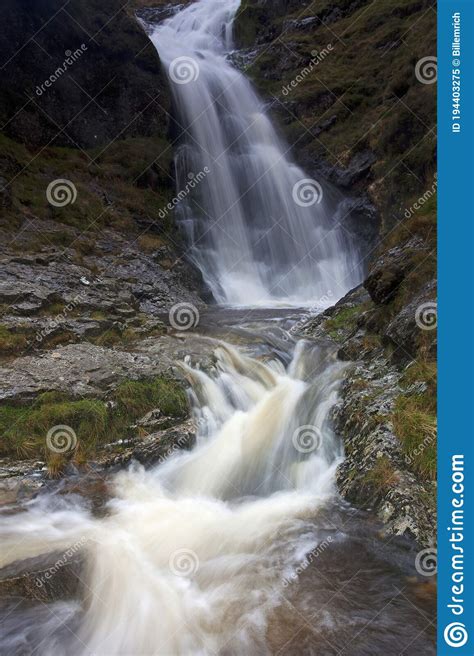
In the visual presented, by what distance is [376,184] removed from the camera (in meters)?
18.2

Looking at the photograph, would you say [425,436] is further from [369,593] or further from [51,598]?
[51,598]


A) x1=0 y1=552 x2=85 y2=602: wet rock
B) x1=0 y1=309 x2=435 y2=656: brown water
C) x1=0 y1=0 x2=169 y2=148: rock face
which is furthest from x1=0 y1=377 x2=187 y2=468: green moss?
x1=0 y1=0 x2=169 y2=148: rock face

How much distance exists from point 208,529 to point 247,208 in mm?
15487

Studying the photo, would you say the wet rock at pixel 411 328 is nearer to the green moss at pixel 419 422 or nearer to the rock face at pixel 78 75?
the green moss at pixel 419 422

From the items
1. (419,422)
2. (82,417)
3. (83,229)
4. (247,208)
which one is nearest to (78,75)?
(83,229)

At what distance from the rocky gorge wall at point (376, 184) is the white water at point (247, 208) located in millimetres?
1227

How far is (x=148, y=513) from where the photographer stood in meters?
5.72

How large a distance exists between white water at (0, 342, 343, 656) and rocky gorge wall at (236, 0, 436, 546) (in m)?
0.81

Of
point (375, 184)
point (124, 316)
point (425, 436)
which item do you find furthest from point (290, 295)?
point (425, 436)

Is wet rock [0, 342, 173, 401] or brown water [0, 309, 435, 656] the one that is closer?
brown water [0, 309, 435, 656]

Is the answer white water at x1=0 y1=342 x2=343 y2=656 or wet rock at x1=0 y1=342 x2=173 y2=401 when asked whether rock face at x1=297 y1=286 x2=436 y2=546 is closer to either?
white water at x1=0 y1=342 x2=343 y2=656

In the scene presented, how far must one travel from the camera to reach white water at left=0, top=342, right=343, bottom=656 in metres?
4.02

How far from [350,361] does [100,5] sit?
59.1ft

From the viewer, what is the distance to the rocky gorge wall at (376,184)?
552cm
